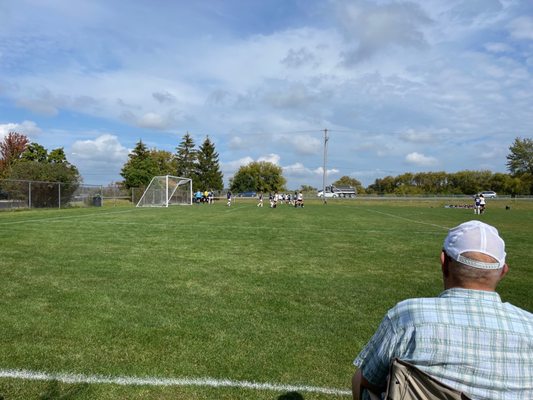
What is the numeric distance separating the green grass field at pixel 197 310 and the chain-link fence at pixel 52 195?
20.6 m

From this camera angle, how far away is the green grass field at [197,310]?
393 centimetres

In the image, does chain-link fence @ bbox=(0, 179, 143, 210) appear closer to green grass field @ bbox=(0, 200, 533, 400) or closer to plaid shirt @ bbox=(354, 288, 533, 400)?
green grass field @ bbox=(0, 200, 533, 400)

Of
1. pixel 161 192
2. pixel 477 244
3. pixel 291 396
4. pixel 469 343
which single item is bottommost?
pixel 291 396

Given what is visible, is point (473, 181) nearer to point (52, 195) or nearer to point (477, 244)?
point (52, 195)

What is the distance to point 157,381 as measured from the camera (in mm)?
3775

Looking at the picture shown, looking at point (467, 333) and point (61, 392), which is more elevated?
point (467, 333)

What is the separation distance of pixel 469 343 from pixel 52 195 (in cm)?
3658

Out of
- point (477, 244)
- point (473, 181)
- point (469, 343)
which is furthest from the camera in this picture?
point (473, 181)

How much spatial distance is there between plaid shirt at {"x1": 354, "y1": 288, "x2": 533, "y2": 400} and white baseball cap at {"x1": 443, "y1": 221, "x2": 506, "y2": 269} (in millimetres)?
143

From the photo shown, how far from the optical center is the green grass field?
12.9 feet

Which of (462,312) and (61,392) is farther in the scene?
(61,392)

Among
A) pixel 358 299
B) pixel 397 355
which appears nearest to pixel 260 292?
pixel 358 299

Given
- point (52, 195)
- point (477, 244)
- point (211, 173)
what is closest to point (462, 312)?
point (477, 244)

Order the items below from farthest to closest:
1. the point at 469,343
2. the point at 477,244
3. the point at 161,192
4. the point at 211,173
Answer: the point at 211,173 < the point at 161,192 < the point at 477,244 < the point at 469,343
